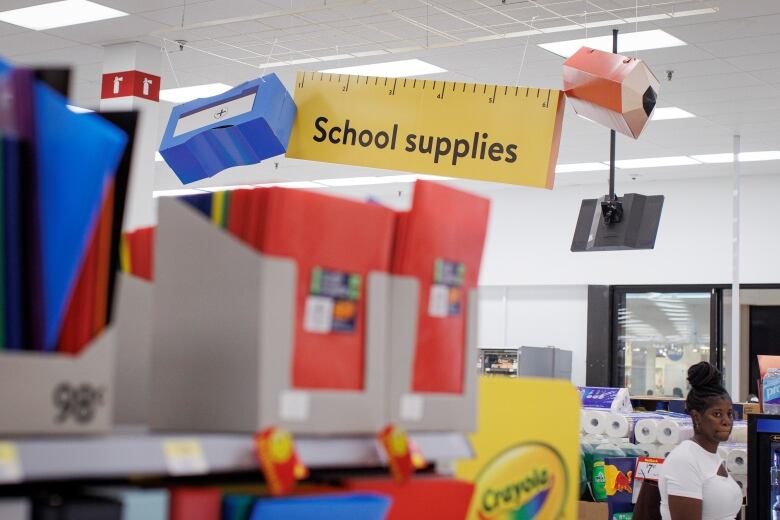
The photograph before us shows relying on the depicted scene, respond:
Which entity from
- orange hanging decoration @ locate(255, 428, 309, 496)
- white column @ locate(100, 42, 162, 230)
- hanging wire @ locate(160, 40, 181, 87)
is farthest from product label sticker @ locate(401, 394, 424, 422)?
hanging wire @ locate(160, 40, 181, 87)

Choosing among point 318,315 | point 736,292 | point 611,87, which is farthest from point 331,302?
point 736,292

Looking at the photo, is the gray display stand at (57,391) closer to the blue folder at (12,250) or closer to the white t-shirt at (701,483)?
the blue folder at (12,250)

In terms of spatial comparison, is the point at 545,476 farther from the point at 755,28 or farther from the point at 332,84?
the point at 755,28

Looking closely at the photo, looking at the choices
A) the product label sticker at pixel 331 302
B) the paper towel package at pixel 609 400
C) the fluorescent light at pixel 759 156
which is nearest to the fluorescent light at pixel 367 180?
the fluorescent light at pixel 759 156

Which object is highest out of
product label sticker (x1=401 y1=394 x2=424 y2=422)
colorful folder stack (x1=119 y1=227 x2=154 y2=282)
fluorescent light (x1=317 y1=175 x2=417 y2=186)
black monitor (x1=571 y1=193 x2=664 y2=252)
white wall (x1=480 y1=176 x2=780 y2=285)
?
fluorescent light (x1=317 y1=175 x2=417 y2=186)

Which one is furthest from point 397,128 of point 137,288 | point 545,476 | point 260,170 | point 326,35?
point 260,170

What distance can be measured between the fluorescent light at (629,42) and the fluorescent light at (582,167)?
4.71 m

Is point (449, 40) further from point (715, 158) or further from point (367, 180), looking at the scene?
point (367, 180)

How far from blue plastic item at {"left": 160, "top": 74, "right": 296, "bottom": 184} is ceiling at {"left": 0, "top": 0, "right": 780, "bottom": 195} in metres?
3.09

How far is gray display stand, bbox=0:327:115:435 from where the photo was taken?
1.24 m

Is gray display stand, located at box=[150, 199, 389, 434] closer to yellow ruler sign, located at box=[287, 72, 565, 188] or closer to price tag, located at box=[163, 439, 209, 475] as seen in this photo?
price tag, located at box=[163, 439, 209, 475]

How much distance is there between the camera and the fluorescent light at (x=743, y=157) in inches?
498

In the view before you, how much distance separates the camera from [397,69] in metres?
9.60

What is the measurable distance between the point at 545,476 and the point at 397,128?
1.54 m
